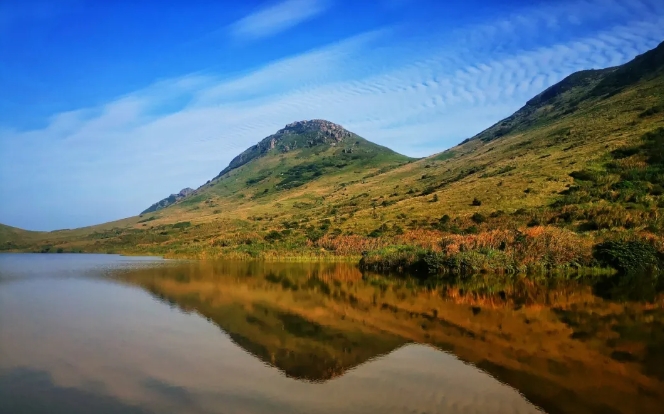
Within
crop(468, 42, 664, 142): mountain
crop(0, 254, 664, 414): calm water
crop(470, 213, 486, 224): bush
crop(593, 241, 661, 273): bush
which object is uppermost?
crop(468, 42, 664, 142): mountain

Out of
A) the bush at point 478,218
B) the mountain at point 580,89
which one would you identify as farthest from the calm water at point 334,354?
the mountain at point 580,89

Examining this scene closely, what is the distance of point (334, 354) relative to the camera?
16.6 metres

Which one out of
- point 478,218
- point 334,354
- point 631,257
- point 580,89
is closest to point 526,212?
point 478,218

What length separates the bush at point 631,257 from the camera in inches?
1598

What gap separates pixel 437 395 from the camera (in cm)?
→ 1243

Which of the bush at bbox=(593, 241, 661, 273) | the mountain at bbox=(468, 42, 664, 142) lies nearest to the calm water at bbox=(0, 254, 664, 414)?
the bush at bbox=(593, 241, 661, 273)

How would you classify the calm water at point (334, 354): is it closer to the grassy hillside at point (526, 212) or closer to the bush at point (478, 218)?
the grassy hillside at point (526, 212)

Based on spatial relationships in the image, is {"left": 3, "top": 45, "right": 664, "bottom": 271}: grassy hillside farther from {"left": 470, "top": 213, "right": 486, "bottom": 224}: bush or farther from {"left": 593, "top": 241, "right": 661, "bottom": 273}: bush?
{"left": 470, "top": 213, "right": 486, "bottom": 224}: bush

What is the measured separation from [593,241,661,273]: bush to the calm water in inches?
561

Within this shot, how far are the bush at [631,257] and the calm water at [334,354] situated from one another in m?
14.3

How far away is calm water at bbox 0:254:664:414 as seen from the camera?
39.2 ft

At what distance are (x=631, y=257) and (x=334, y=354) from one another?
3627 centimetres

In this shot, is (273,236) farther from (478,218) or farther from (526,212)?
(526,212)

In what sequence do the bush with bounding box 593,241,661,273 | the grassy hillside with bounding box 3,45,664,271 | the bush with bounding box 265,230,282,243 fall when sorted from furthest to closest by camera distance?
the bush with bounding box 265,230,282,243
the grassy hillside with bounding box 3,45,664,271
the bush with bounding box 593,241,661,273
